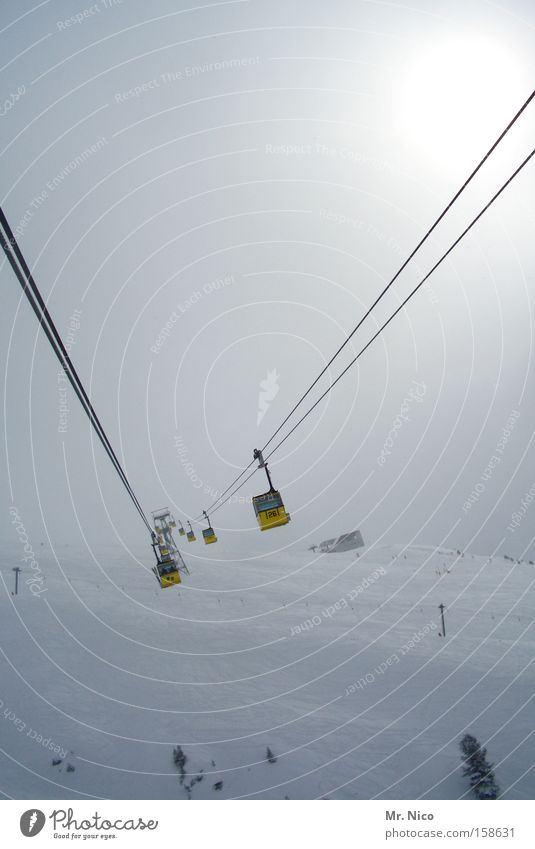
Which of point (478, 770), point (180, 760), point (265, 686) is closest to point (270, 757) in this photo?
point (180, 760)

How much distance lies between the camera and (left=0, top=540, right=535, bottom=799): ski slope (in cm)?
2777

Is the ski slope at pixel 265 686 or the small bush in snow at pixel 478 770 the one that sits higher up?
the ski slope at pixel 265 686

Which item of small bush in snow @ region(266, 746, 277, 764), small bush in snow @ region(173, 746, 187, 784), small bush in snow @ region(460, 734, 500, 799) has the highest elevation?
small bush in snow @ region(173, 746, 187, 784)

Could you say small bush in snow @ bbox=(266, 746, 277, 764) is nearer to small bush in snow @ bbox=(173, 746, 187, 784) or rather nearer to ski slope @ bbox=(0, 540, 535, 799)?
ski slope @ bbox=(0, 540, 535, 799)

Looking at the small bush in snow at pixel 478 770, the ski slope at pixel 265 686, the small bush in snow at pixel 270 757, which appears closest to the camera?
the small bush in snow at pixel 478 770

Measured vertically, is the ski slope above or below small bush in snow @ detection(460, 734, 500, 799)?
above

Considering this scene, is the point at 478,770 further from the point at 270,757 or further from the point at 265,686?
the point at 265,686

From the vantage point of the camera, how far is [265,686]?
1521 inches

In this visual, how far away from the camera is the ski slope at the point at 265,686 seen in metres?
27.8

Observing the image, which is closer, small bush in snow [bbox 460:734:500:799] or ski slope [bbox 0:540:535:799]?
small bush in snow [bbox 460:734:500:799]

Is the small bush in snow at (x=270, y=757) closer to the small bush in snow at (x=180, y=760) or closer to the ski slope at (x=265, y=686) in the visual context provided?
the ski slope at (x=265, y=686)

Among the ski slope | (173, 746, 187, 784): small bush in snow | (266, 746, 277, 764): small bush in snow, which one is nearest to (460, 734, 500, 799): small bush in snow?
the ski slope

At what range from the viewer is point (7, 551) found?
8650 cm

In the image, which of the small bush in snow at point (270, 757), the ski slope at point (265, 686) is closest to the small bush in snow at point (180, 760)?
the ski slope at point (265, 686)
